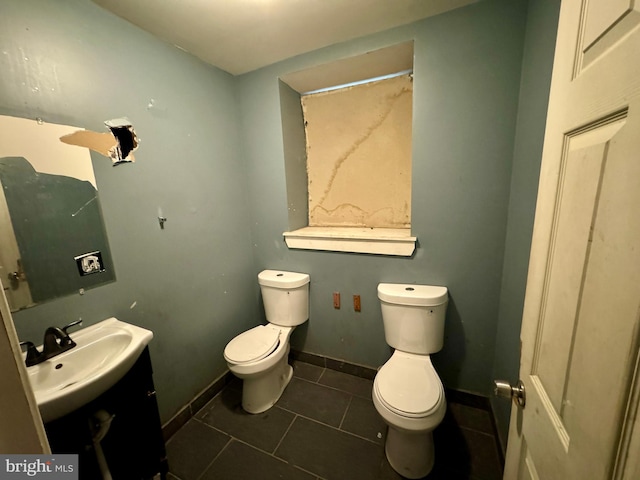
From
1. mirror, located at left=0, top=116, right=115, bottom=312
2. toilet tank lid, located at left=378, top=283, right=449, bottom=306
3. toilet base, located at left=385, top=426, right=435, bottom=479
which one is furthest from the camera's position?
toilet tank lid, located at left=378, top=283, right=449, bottom=306

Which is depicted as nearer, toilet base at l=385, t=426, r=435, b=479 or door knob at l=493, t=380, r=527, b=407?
door knob at l=493, t=380, r=527, b=407

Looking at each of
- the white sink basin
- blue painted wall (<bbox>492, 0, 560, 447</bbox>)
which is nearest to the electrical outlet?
blue painted wall (<bbox>492, 0, 560, 447</bbox>)

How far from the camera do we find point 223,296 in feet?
5.76

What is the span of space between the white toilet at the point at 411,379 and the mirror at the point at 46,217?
1467 millimetres

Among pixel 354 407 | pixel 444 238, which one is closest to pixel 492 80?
pixel 444 238

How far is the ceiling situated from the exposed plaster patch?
51 cm

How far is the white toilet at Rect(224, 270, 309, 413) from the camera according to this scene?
1.46m

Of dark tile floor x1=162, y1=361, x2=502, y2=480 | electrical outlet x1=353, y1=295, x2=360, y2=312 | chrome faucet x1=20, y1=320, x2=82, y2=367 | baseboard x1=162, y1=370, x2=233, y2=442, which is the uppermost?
chrome faucet x1=20, y1=320, x2=82, y2=367

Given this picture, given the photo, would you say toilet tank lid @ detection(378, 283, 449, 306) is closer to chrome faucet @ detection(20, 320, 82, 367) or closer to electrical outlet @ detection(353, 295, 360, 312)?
electrical outlet @ detection(353, 295, 360, 312)

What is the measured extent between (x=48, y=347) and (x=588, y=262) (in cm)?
160

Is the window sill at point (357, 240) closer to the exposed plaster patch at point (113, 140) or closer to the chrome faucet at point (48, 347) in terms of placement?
the exposed plaster patch at point (113, 140)

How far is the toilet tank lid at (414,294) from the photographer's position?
1384 millimetres

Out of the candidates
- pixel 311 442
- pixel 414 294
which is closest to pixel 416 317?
pixel 414 294

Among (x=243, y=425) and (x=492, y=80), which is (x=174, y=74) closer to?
(x=492, y=80)
